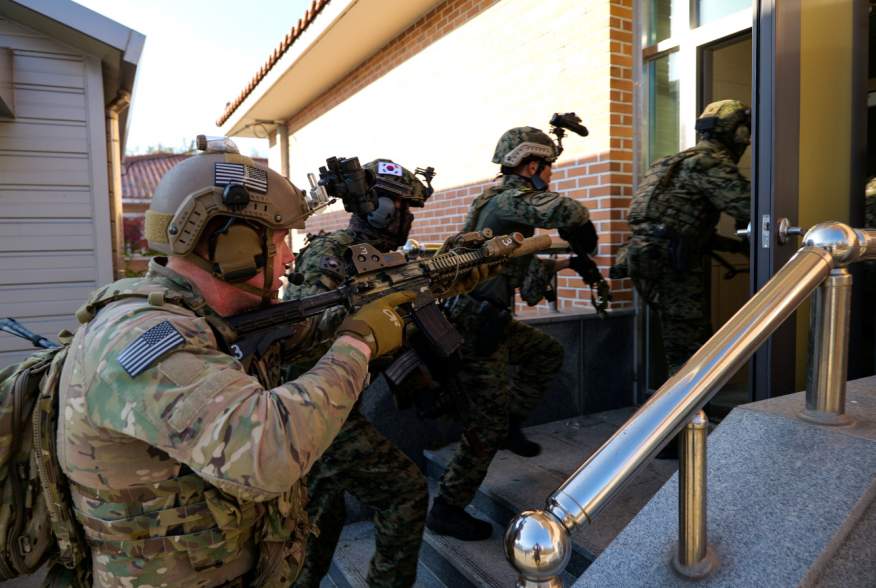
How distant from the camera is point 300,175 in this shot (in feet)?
37.9

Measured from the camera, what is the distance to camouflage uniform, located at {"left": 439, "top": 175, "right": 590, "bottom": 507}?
3.04 meters

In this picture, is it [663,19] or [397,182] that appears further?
[663,19]

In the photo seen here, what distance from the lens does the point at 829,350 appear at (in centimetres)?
185

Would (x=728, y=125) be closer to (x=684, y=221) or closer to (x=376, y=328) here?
(x=684, y=221)

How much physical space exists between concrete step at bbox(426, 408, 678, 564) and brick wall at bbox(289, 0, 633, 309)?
0.95m

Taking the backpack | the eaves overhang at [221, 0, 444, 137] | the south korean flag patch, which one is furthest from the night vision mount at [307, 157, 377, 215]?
the eaves overhang at [221, 0, 444, 137]

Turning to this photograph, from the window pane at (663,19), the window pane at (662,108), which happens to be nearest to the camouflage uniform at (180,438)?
the window pane at (662,108)

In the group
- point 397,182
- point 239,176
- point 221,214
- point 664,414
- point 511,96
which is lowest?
point 664,414

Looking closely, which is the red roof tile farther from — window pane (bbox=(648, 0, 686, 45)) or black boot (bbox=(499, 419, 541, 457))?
black boot (bbox=(499, 419, 541, 457))

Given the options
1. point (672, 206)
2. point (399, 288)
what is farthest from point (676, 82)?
point (399, 288)

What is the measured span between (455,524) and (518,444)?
820 millimetres

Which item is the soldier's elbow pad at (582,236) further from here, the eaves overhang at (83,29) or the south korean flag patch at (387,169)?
the eaves overhang at (83,29)

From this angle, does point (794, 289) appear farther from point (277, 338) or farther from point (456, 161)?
point (456, 161)

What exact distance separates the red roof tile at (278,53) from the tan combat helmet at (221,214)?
18.4 feet
